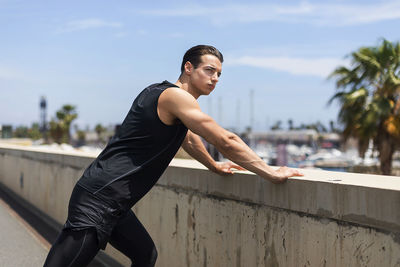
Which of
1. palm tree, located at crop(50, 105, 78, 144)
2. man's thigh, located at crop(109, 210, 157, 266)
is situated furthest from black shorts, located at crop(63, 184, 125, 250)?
palm tree, located at crop(50, 105, 78, 144)

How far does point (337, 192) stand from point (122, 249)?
1248 mm

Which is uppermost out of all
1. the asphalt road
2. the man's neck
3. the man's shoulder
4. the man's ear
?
the man's ear

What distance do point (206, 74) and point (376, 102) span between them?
105 feet

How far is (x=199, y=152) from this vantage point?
381 centimetres

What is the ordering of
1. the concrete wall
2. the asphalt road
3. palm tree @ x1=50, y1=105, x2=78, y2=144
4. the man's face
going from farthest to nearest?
palm tree @ x1=50, y1=105, x2=78, y2=144 → the asphalt road → the man's face → the concrete wall

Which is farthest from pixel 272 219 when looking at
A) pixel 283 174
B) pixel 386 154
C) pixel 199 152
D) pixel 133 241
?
pixel 386 154

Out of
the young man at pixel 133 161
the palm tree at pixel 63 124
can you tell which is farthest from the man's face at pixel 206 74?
the palm tree at pixel 63 124

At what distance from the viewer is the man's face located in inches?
126

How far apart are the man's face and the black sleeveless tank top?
0.23 metres

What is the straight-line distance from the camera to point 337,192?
3.00m

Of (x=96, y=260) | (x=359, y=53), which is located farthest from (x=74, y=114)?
(x=96, y=260)

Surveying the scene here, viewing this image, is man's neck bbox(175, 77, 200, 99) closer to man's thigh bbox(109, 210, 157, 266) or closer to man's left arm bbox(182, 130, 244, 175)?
man's left arm bbox(182, 130, 244, 175)

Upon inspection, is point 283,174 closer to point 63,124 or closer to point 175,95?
point 175,95

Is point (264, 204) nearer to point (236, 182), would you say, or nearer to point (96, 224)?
point (236, 182)
